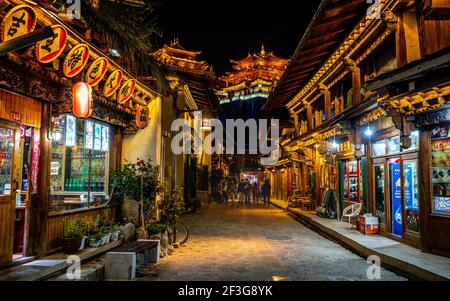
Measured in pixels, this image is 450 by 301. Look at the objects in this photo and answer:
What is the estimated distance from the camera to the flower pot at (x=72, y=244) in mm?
8320

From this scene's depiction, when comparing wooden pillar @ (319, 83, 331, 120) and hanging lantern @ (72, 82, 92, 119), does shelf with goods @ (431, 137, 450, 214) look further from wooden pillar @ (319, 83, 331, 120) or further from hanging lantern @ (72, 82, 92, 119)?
wooden pillar @ (319, 83, 331, 120)

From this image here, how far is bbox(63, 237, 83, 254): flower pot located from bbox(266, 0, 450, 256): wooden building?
856 cm

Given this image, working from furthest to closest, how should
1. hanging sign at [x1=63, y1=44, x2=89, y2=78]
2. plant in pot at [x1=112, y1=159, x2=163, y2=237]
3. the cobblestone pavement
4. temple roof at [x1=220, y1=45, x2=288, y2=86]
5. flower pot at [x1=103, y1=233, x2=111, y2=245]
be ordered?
temple roof at [x1=220, y1=45, x2=288, y2=86]
plant in pot at [x1=112, y1=159, x2=163, y2=237]
flower pot at [x1=103, y1=233, x2=111, y2=245]
the cobblestone pavement
hanging sign at [x1=63, y1=44, x2=89, y2=78]

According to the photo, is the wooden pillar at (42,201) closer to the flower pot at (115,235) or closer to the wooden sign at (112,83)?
the wooden sign at (112,83)

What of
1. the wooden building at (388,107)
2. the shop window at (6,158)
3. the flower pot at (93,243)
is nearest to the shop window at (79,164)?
the flower pot at (93,243)

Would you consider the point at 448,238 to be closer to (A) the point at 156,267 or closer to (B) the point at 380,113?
(B) the point at 380,113

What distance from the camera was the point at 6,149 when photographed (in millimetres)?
7363

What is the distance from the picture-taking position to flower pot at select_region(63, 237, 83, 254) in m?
8.32

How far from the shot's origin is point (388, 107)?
9406 mm

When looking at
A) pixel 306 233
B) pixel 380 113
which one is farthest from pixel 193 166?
A: pixel 380 113

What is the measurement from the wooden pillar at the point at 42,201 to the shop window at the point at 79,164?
683 millimetres

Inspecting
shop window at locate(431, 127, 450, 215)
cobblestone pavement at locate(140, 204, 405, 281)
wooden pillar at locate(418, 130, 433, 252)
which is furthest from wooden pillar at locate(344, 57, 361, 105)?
cobblestone pavement at locate(140, 204, 405, 281)

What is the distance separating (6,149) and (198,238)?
7.39 metres

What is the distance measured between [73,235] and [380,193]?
10226 millimetres
